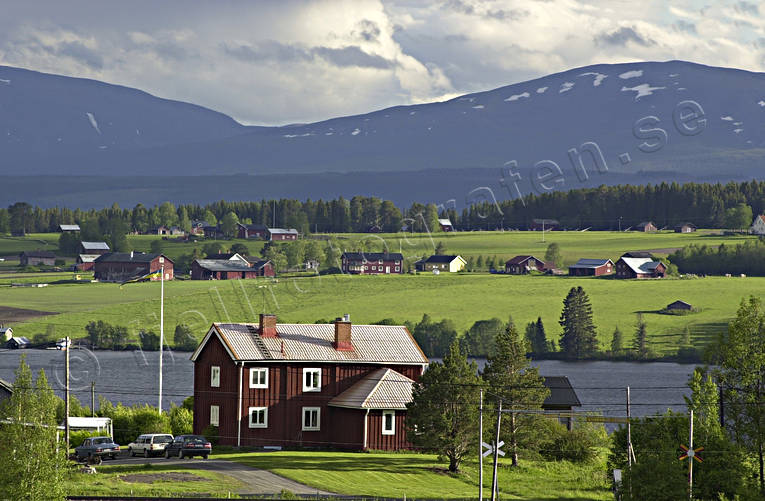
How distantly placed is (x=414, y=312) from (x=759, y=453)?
11957cm

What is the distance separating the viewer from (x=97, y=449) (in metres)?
61.2

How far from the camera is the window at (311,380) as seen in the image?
68312 mm

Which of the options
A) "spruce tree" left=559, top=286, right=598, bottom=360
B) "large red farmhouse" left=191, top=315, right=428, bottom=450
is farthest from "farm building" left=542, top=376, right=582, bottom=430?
"spruce tree" left=559, top=286, right=598, bottom=360

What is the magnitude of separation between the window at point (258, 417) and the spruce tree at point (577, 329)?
9809cm

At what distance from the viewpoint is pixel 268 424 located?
67312 millimetres

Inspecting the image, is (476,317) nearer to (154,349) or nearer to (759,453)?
(154,349)

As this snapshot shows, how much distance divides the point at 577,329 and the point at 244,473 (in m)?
114

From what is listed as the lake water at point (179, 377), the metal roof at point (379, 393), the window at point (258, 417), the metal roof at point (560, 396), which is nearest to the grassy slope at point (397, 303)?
the lake water at point (179, 377)

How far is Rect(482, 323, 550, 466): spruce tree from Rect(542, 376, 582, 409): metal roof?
32.5 feet

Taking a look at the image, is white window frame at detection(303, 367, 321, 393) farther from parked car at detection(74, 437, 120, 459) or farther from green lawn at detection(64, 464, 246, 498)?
green lawn at detection(64, 464, 246, 498)

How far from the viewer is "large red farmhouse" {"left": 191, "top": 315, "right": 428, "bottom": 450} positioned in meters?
66.5

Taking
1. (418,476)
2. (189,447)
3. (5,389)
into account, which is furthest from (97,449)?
(418,476)

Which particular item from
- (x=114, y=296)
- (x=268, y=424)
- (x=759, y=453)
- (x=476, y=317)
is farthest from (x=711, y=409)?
(x=114, y=296)

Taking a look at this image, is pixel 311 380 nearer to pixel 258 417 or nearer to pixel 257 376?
pixel 257 376
